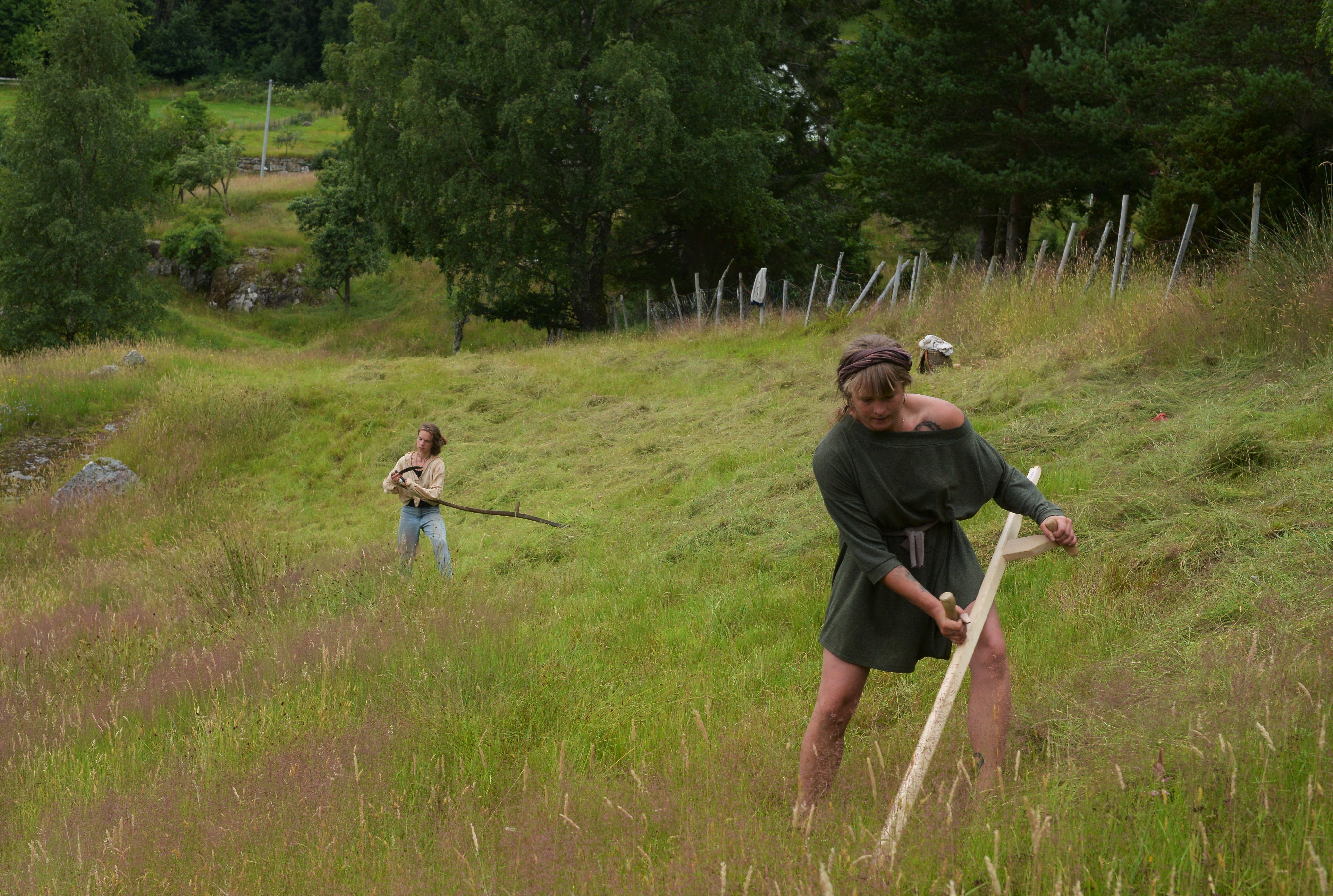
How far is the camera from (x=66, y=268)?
26.4 metres

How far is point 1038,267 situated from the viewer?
1295cm

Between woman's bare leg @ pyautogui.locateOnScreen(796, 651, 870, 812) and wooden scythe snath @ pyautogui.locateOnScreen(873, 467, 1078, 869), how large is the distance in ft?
0.77

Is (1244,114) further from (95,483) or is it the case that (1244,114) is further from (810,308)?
(95,483)

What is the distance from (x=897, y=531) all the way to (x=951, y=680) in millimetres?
611

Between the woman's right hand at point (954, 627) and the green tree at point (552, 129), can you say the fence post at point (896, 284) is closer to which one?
the green tree at point (552, 129)

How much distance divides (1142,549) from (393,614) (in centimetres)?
419

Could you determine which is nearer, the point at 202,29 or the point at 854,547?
the point at 854,547

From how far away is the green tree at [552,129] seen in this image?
23125 millimetres

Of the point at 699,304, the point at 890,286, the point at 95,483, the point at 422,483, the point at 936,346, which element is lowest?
the point at 95,483

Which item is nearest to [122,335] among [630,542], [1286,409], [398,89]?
[398,89]

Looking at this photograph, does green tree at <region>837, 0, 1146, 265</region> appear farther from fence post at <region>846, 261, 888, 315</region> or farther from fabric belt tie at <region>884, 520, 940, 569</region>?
fabric belt tie at <region>884, 520, 940, 569</region>

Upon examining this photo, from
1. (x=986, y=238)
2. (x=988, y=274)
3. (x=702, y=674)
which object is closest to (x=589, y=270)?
(x=986, y=238)

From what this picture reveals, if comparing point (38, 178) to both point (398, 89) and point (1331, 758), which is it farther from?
point (1331, 758)

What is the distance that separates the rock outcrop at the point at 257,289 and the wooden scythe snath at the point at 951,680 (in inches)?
1495
